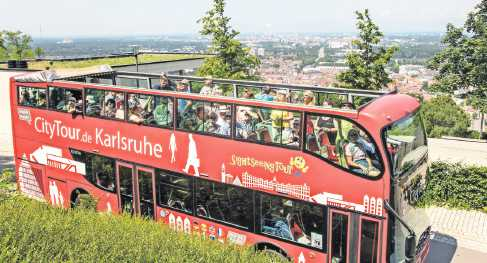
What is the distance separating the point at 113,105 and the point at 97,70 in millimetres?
4138

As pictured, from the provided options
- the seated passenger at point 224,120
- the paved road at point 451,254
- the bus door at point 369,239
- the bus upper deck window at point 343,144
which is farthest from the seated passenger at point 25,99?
the paved road at point 451,254

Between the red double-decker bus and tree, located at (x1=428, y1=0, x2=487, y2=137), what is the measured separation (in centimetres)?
1817

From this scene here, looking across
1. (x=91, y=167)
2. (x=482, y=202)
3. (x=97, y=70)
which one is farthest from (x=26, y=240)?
(x=482, y=202)

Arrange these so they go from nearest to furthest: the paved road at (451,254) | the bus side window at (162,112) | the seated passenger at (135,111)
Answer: the bus side window at (162,112)
the seated passenger at (135,111)
the paved road at (451,254)

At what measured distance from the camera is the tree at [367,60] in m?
22.2

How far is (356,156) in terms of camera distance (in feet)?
27.5

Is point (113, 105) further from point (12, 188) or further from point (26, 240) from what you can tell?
point (26, 240)

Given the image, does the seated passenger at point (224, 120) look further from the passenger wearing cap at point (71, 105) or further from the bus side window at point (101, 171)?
the passenger wearing cap at point (71, 105)

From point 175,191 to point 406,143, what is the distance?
17.0ft

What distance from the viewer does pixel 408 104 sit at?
9188 mm

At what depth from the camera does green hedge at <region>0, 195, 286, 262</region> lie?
20.2 feet

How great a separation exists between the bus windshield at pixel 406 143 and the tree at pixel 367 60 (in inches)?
502

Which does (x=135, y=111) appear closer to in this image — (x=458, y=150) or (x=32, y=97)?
(x=32, y=97)

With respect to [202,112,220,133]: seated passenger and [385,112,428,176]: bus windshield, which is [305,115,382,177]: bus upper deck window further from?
[202,112,220,133]: seated passenger
